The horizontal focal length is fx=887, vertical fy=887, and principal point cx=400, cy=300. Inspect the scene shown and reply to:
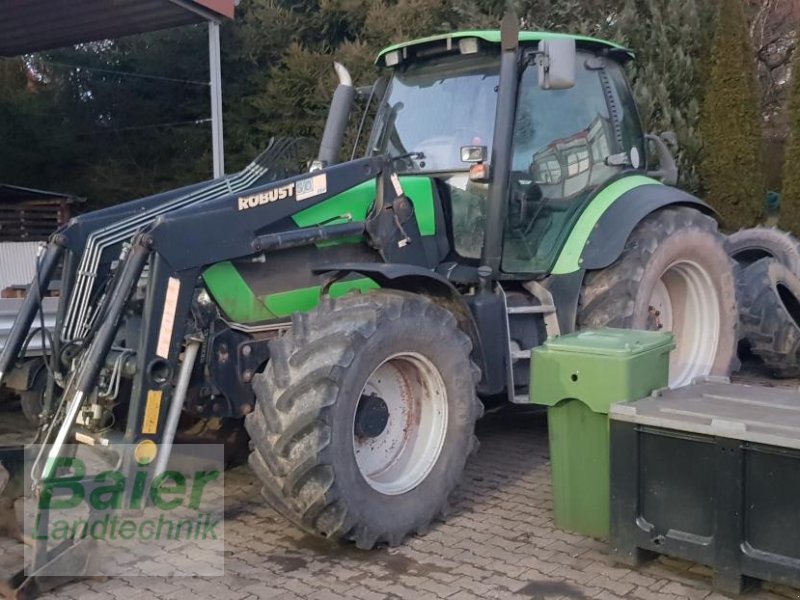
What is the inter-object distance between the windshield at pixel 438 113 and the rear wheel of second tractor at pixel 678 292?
1.12 metres

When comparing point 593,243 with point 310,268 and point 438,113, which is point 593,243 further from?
point 310,268

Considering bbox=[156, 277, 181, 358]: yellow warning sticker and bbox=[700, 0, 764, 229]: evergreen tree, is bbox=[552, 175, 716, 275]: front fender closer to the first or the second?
bbox=[156, 277, 181, 358]: yellow warning sticker

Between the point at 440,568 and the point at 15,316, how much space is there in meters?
3.32

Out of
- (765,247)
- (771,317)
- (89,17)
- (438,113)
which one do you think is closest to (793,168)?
(765,247)

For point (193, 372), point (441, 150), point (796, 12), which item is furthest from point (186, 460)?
point (796, 12)

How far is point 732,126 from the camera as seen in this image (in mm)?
12016

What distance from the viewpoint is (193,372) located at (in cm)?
415

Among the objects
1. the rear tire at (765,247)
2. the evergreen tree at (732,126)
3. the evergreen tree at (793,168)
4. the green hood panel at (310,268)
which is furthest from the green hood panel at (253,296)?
the evergreen tree at (793,168)

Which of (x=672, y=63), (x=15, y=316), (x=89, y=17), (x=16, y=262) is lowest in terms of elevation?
(x=15, y=316)

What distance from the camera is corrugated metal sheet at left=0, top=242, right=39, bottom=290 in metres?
10.8

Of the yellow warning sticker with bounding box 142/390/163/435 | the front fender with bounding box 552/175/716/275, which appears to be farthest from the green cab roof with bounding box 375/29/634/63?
the yellow warning sticker with bounding box 142/390/163/435

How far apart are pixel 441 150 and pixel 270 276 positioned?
1484mm

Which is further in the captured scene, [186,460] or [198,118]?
[198,118]

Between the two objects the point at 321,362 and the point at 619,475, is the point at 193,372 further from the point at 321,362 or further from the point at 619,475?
the point at 619,475
